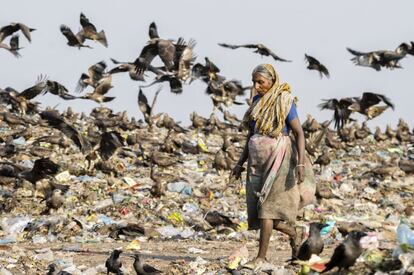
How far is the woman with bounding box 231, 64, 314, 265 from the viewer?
576cm

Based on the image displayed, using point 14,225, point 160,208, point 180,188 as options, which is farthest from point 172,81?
point 14,225

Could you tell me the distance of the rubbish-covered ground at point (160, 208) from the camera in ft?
20.0

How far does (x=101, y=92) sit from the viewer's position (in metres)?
16.5

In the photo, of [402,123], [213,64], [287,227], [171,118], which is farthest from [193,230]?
[402,123]

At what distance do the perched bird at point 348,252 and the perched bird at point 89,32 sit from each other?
35.3 feet

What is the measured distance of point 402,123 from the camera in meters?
25.8

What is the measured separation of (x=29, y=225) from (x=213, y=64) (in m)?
9.67

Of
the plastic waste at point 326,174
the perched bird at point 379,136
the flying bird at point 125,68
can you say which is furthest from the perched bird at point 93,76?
the perched bird at point 379,136

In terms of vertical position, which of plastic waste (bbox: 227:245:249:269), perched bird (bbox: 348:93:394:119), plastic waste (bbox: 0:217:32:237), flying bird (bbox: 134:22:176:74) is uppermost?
flying bird (bbox: 134:22:176:74)

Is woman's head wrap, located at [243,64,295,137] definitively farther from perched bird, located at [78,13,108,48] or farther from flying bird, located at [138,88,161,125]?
flying bird, located at [138,88,161,125]

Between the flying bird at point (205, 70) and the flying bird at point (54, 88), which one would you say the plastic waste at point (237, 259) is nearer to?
the flying bird at point (54, 88)

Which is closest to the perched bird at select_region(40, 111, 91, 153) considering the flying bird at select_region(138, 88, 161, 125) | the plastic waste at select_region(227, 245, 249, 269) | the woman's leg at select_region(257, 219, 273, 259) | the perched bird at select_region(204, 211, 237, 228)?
the perched bird at select_region(204, 211, 237, 228)

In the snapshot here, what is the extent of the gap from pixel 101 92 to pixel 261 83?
35.9 feet

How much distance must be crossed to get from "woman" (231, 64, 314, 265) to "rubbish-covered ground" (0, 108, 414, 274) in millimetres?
383
